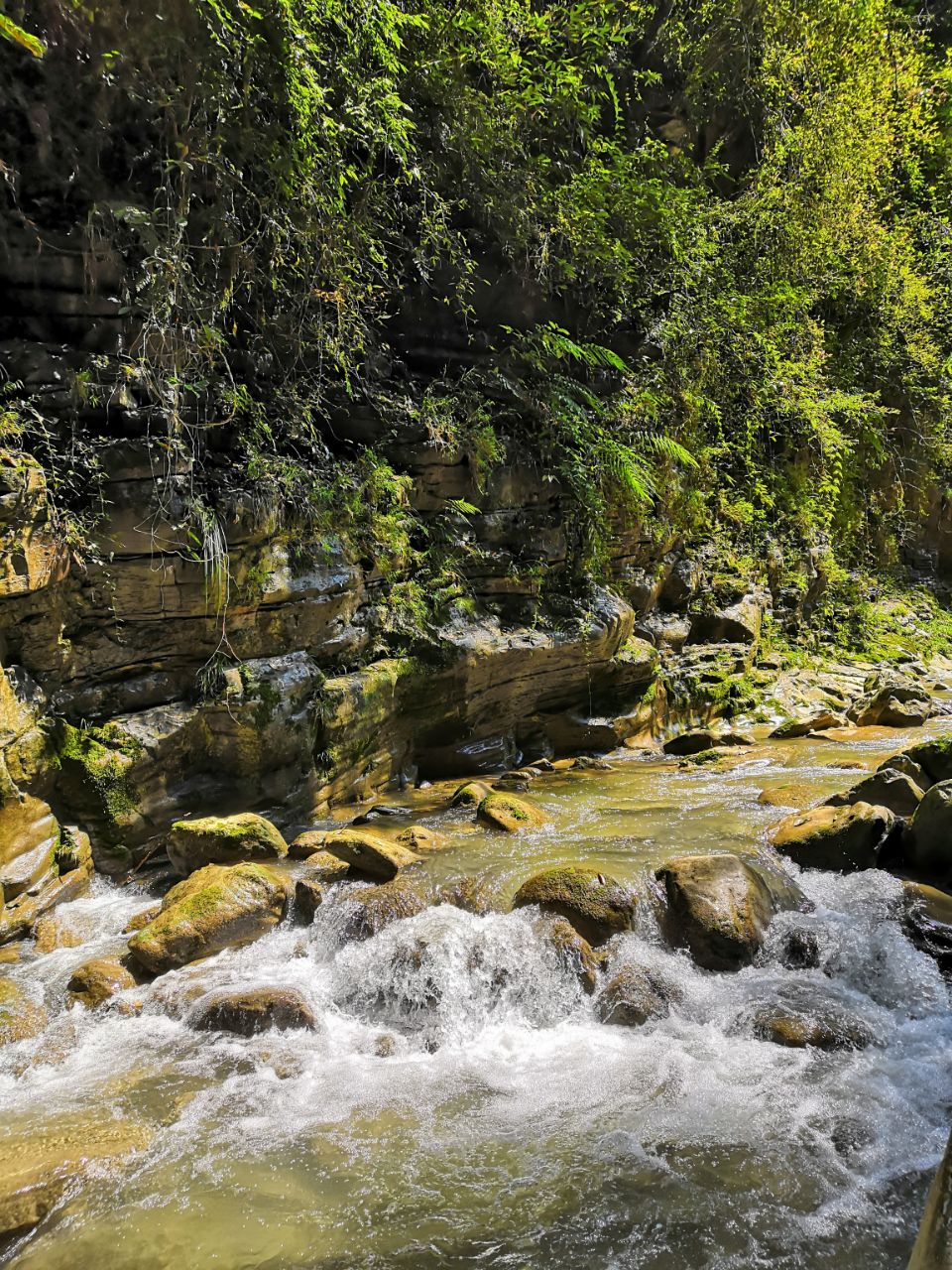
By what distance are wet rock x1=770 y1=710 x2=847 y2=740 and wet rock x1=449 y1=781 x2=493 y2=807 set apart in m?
4.35

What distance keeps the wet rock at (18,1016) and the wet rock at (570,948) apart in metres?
2.93

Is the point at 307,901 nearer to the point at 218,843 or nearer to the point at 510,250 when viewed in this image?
the point at 218,843

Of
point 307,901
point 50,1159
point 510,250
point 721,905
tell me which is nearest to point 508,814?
point 307,901

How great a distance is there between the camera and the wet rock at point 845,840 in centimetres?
555

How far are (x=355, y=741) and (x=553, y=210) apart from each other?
267 inches

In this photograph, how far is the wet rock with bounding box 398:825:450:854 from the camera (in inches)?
243

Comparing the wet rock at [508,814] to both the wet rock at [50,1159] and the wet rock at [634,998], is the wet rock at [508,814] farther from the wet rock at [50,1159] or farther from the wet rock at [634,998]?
the wet rock at [50,1159]

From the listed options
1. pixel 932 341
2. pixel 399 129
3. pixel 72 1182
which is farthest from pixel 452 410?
pixel 932 341

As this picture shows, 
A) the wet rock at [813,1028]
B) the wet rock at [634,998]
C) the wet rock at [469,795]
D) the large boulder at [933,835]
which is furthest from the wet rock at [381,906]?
the large boulder at [933,835]

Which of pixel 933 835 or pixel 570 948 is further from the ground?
pixel 933 835

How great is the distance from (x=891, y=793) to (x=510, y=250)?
714cm

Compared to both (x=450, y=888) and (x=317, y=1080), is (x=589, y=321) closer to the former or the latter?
(x=450, y=888)

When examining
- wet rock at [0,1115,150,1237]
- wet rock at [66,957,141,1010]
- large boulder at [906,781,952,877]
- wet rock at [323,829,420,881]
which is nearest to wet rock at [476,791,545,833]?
wet rock at [323,829,420,881]

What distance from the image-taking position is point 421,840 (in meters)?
6.25
